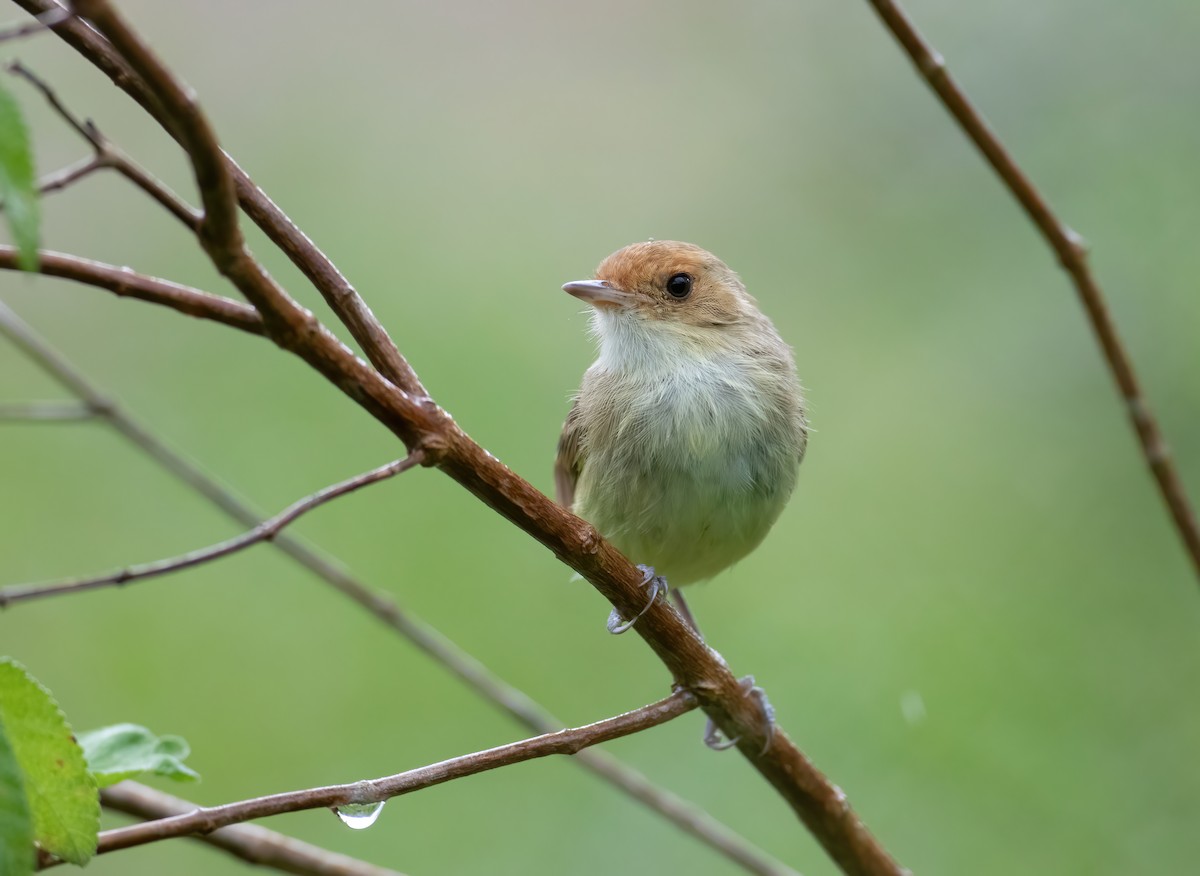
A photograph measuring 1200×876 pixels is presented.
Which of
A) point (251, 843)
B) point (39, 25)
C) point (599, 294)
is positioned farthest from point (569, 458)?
point (39, 25)

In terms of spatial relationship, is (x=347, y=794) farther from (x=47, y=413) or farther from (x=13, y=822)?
(x=47, y=413)

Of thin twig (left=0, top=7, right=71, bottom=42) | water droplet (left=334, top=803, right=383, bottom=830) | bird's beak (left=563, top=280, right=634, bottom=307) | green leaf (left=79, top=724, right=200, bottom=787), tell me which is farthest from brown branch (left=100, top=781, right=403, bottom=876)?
bird's beak (left=563, top=280, right=634, bottom=307)

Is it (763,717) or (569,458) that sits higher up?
(569,458)

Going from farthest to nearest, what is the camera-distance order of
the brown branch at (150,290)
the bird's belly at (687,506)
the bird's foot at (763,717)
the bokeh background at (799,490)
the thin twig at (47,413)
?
1. the bokeh background at (799,490)
2. the bird's belly at (687,506)
3. the thin twig at (47,413)
4. the bird's foot at (763,717)
5. the brown branch at (150,290)

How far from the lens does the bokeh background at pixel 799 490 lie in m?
5.08

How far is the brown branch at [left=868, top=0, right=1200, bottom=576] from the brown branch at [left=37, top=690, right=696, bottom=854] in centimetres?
151

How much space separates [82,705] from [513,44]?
4.70 meters

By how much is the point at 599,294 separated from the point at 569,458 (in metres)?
0.53

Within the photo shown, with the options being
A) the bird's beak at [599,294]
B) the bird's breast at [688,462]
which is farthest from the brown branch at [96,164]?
the bird's beak at [599,294]

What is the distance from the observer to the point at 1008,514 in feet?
19.1

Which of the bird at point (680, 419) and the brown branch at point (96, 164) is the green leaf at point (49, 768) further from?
the bird at point (680, 419)

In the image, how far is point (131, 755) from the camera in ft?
5.80

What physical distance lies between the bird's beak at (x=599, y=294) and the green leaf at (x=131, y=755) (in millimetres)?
2025

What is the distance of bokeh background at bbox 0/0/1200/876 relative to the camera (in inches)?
200
